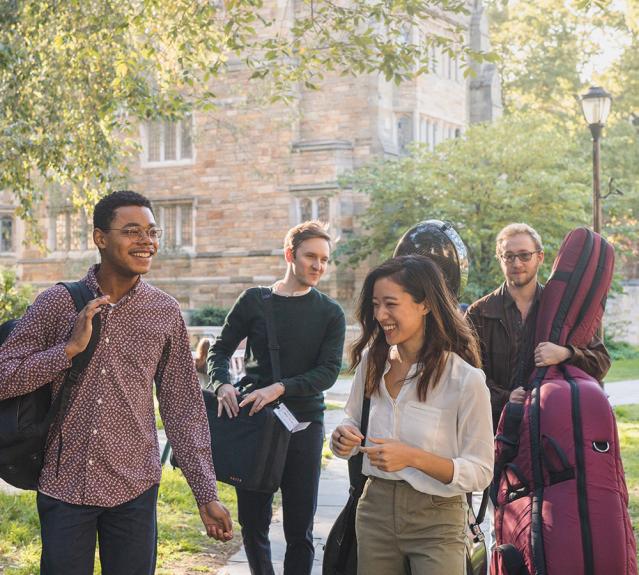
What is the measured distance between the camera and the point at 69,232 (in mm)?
32156

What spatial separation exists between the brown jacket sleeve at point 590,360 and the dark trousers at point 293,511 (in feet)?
4.38

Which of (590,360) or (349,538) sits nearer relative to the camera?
(349,538)

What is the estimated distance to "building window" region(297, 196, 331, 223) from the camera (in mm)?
28453

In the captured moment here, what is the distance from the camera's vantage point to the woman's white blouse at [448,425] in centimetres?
342

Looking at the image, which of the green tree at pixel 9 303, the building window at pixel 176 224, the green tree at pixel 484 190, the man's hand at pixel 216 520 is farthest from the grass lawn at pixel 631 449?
the building window at pixel 176 224

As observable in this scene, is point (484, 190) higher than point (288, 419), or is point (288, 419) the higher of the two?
point (484, 190)

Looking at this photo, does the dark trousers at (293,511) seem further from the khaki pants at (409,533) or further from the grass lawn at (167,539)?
the khaki pants at (409,533)

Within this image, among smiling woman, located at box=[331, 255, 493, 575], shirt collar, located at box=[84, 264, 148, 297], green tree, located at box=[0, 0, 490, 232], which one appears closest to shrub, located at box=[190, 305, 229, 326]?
green tree, located at box=[0, 0, 490, 232]

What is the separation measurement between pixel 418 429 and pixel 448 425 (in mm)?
106

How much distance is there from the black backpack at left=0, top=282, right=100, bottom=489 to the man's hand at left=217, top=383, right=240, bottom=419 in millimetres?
1607

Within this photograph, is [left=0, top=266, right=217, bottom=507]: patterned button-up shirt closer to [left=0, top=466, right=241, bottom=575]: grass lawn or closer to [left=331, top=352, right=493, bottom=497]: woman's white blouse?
[left=331, top=352, right=493, bottom=497]: woman's white blouse

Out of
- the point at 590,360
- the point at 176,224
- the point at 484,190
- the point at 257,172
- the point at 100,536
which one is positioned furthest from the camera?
the point at 176,224

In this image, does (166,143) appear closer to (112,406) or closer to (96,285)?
(96,285)

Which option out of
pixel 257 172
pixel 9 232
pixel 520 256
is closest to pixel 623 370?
pixel 257 172
